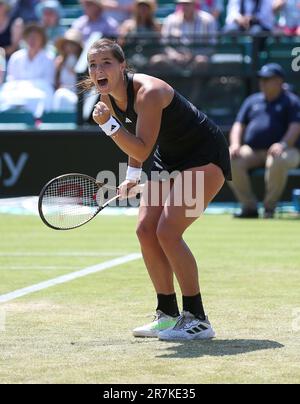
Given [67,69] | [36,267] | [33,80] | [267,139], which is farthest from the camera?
[33,80]

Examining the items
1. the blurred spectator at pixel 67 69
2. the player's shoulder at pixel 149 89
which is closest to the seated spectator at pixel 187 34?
the blurred spectator at pixel 67 69

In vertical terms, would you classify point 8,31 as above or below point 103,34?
below

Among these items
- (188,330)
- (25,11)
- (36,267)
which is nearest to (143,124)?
(188,330)

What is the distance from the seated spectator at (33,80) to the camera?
1588 centimetres

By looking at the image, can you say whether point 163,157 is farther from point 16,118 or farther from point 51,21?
point 51,21

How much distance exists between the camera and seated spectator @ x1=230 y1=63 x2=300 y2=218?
13.7 meters

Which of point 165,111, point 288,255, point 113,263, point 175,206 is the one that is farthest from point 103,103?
point 288,255

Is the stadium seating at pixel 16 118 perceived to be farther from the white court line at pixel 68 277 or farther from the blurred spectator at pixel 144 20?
the white court line at pixel 68 277

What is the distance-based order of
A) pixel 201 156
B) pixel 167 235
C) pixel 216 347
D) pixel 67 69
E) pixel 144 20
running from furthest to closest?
pixel 67 69
pixel 144 20
pixel 201 156
pixel 167 235
pixel 216 347

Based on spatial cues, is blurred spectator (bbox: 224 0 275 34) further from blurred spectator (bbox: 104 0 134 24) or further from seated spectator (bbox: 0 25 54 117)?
seated spectator (bbox: 0 25 54 117)

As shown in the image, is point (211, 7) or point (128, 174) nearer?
point (128, 174)

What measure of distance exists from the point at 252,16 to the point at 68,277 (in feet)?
27.2

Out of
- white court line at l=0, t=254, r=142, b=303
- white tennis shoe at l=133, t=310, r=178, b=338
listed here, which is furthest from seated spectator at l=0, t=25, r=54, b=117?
white tennis shoe at l=133, t=310, r=178, b=338

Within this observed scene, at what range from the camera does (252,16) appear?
51.8ft
